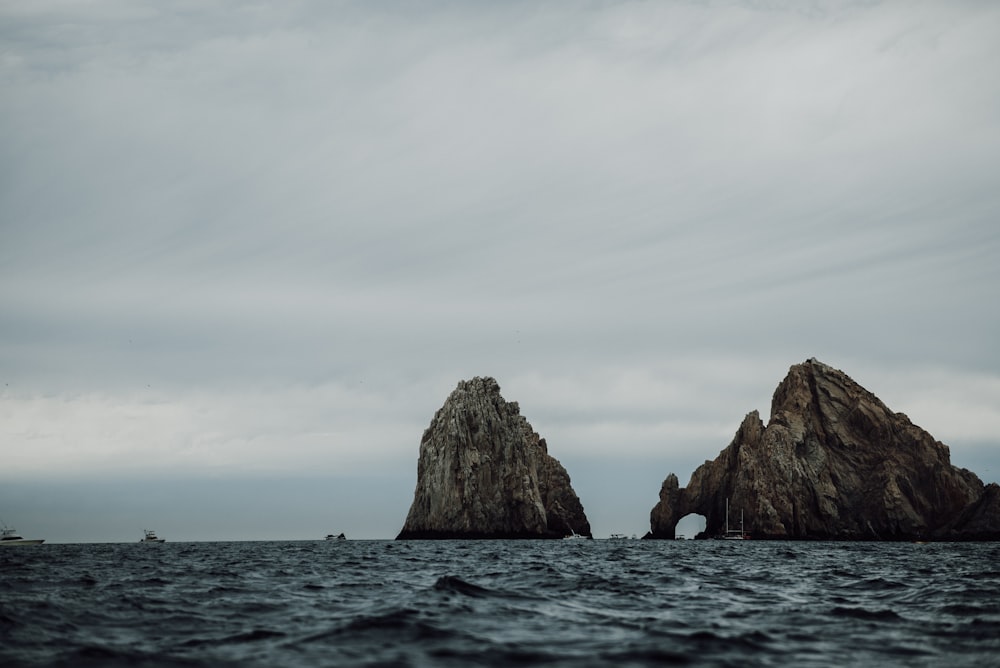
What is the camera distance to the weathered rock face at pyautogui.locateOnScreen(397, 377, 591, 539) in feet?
492

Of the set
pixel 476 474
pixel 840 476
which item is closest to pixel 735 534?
pixel 840 476

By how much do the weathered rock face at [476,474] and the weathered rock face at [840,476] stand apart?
1755 inches

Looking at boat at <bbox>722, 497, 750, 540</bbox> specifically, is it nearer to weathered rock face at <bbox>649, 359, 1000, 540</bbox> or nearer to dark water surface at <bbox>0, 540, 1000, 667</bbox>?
weathered rock face at <bbox>649, 359, 1000, 540</bbox>

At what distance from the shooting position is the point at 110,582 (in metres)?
30.2

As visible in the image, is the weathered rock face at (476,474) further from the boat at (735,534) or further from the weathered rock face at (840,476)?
the weathered rock face at (840,476)

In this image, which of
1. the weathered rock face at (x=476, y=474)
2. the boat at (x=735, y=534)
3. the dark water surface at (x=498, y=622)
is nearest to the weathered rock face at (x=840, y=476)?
the boat at (x=735, y=534)

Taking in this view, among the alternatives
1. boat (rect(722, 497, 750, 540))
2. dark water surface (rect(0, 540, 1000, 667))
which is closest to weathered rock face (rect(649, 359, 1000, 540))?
boat (rect(722, 497, 750, 540))

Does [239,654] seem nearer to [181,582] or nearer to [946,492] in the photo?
[181,582]

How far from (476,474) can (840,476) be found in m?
77.6

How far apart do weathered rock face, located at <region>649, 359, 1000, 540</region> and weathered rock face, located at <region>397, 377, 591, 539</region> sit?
44582 mm

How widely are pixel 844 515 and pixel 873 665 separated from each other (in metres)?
163

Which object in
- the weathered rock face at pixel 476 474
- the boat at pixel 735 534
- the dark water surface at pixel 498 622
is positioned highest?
the weathered rock face at pixel 476 474

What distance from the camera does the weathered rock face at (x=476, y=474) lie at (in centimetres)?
14988

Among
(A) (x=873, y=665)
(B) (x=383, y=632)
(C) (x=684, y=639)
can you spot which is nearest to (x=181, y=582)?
(B) (x=383, y=632)
